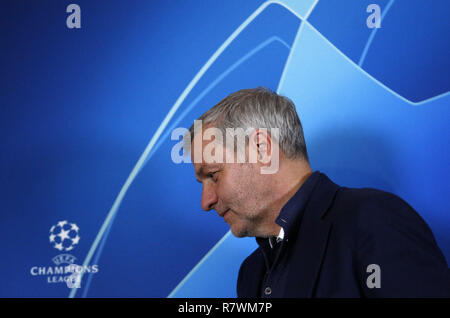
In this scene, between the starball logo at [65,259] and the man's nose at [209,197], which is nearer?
the man's nose at [209,197]

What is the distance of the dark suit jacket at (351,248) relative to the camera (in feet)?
3.21

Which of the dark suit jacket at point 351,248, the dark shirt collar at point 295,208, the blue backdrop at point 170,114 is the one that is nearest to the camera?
the dark suit jacket at point 351,248

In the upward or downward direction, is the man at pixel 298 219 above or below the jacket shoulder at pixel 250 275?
above

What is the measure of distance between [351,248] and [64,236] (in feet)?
3.22

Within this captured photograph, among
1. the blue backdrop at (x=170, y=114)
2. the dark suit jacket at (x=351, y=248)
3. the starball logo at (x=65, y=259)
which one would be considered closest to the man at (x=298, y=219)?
the dark suit jacket at (x=351, y=248)

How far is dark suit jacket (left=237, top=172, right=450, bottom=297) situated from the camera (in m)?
0.98

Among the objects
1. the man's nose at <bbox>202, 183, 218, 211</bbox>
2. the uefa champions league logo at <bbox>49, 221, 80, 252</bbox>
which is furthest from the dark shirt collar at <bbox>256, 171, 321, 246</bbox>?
the uefa champions league logo at <bbox>49, 221, 80, 252</bbox>

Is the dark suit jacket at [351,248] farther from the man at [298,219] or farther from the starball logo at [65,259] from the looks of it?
the starball logo at [65,259]

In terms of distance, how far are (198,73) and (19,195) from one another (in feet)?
2.27

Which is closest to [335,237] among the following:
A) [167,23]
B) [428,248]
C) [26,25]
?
[428,248]

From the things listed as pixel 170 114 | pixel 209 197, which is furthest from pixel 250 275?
pixel 170 114

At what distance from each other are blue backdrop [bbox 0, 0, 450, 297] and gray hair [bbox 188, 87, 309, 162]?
17.7 inches

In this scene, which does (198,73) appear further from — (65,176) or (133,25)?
(65,176)

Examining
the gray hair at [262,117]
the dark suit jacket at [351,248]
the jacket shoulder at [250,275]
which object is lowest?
the jacket shoulder at [250,275]
